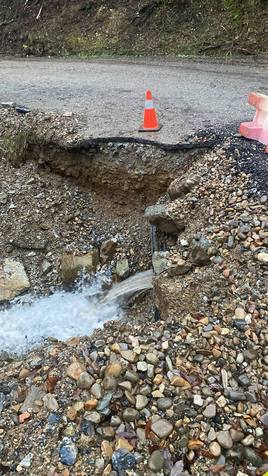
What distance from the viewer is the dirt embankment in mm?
9859

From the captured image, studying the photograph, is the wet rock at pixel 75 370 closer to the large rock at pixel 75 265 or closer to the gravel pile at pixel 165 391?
the gravel pile at pixel 165 391

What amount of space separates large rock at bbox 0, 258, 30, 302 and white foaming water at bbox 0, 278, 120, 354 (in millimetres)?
166

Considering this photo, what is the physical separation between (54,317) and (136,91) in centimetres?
430

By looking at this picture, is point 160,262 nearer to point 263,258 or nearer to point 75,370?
point 263,258

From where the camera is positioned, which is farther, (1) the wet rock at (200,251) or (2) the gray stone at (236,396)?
(1) the wet rock at (200,251)

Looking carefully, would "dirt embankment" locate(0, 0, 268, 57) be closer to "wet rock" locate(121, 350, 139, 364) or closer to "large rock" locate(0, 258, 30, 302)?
"large rock" locate(0, 258, 30, 302)

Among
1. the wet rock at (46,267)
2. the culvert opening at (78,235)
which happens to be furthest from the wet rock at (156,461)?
the wet rock at (46,267)

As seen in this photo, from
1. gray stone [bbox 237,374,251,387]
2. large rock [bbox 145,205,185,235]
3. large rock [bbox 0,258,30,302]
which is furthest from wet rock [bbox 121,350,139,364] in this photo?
large rock [bbox 0,258,30,302]

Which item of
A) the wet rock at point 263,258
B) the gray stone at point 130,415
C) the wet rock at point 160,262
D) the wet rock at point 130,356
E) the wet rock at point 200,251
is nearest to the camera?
the gray stone at point 130,415

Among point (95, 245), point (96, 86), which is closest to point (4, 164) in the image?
point (95, 245)

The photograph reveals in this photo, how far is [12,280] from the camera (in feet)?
19.9

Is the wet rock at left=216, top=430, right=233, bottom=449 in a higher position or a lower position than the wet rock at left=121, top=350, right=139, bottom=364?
lower

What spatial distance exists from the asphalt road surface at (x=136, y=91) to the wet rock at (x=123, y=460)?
4.02 m

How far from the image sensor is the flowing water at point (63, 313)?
5566 millimetres
